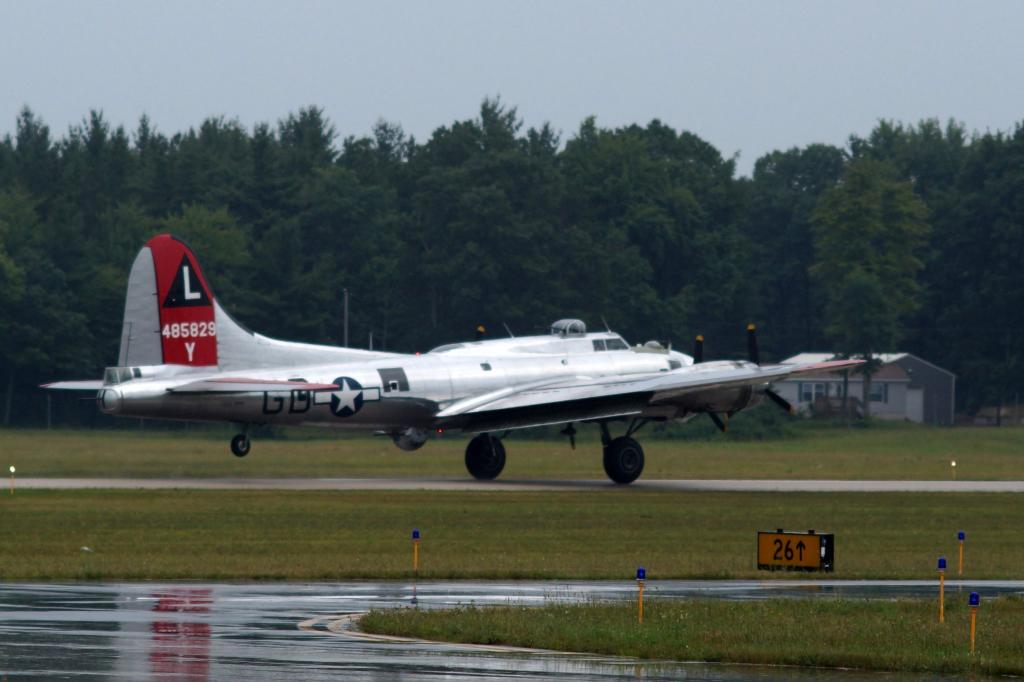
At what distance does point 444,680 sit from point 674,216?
126m

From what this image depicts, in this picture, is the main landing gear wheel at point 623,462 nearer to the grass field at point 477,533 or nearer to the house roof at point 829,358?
the grass field at point 477,533

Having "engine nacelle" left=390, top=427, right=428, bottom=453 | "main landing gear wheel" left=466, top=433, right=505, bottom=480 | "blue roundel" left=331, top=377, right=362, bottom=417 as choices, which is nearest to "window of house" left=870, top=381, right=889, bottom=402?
"main landing gear wheel" left=466, top=433, right=505, bottom=480

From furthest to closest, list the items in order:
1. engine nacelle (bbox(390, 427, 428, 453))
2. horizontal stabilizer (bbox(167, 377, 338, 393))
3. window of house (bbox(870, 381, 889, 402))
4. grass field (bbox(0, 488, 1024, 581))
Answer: window of house (bbox(870, 381, 889, 402))
engine nacelle (bbox(390, 427, 428, 453))
horizontal stabilizer (bbox(167, 377, 338, 393))
grass field (bbox(0, 488, 1024, 581))

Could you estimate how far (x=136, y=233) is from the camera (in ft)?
397

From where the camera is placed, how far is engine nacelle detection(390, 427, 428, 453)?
54.0 metres

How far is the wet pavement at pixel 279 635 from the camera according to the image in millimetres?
18906

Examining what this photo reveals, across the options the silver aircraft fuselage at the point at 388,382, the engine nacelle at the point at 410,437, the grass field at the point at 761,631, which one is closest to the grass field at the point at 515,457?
the engine nacelle at the point at 410,437

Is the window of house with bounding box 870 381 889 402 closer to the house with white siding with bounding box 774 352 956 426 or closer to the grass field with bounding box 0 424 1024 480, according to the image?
the house with white siding with bounding box 774 352 956 426

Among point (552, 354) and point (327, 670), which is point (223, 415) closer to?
point (552, 354)

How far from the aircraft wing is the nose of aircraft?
1005 centimetres

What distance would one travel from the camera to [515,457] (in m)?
68.9

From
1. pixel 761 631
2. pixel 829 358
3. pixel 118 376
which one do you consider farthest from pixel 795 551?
pixel 829 358

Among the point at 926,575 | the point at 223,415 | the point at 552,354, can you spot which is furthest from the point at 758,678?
the point at 552,354

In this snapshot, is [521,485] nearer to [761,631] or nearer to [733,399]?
[733,399]
